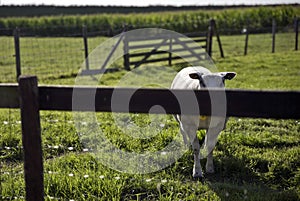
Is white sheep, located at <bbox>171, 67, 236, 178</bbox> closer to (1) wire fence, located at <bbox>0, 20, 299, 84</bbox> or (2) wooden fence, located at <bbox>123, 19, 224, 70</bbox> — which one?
(1) wire fence, located at <bbox>0, 20, 299, 84</bbox>

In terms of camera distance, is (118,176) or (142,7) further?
(142,7)

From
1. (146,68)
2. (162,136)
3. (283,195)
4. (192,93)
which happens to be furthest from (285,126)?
(146,68)

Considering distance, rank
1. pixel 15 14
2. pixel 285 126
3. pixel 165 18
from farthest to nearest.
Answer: pixel 15 14 < pixel 165 18 < pixel 285 126

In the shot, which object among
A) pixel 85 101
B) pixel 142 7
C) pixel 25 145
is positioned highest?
pixel 142 7

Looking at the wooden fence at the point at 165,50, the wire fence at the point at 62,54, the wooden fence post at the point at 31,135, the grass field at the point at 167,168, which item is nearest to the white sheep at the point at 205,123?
the grass field at the point at 167,168

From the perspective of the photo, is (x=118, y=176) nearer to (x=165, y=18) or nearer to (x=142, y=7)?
(x=165, y=18)

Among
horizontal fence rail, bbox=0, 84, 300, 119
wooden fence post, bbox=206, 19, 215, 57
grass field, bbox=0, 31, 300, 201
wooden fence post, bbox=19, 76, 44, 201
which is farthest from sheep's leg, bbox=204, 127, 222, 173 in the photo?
wooden fence post, bbox=206, 19, 215, 57

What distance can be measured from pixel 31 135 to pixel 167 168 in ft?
7.30

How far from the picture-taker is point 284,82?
10945mm

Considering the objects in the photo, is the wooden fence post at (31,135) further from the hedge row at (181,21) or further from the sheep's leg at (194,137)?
the hedge row at (181,21)

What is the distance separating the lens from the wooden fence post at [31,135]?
2812 millimetres

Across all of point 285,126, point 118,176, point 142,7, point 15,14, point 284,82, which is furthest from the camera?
point 142,7

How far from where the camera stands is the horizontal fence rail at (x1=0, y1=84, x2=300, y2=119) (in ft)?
8.34

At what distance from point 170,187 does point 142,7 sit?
168 feet
